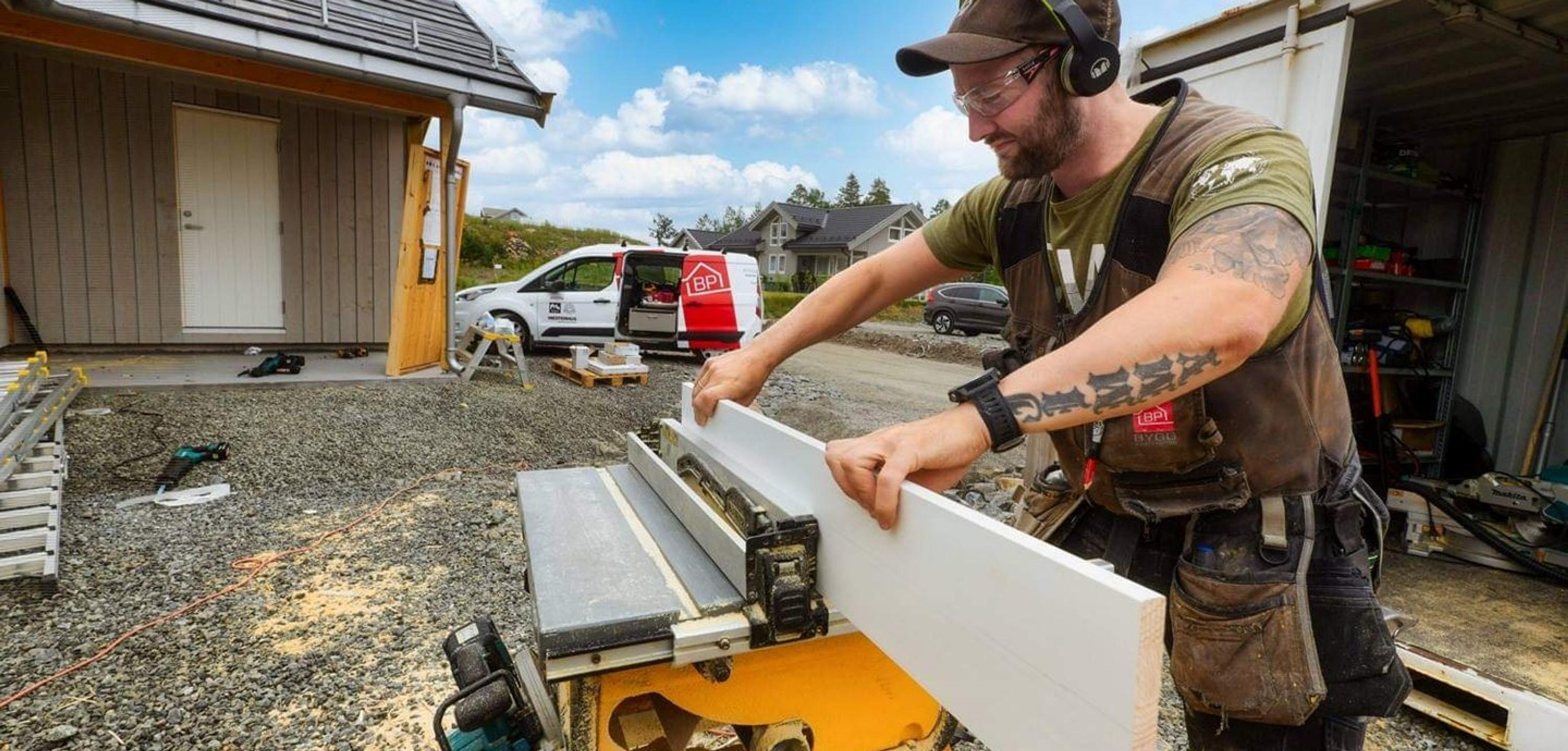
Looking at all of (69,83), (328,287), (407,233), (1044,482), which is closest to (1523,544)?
(1044,482)

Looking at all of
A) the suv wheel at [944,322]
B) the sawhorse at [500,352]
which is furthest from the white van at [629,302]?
the suv wheel at [944,322]

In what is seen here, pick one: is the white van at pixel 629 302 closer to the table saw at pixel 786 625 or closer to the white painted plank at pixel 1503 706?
the white painted plank at pixel 1503 706

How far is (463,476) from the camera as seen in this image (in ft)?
16.2

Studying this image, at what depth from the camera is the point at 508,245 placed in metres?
29.0

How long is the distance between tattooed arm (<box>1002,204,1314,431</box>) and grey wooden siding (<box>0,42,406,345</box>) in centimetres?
799

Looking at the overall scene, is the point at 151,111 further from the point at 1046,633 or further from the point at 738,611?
the point at 1046,633

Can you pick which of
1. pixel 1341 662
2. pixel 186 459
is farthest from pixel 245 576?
pixel 1341 662

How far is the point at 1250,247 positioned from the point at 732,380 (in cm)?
106

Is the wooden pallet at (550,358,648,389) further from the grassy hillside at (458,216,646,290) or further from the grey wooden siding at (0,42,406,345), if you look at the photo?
the grassy hillside at (458,216,646,290)

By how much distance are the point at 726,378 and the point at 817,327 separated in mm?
252

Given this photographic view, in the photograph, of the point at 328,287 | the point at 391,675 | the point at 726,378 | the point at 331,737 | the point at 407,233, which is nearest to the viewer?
the point at 726,378

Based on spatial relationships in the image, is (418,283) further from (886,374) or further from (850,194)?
(850,194)

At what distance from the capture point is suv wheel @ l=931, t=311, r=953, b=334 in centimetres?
2041

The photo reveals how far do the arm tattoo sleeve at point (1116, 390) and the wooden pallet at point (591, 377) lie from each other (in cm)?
791
